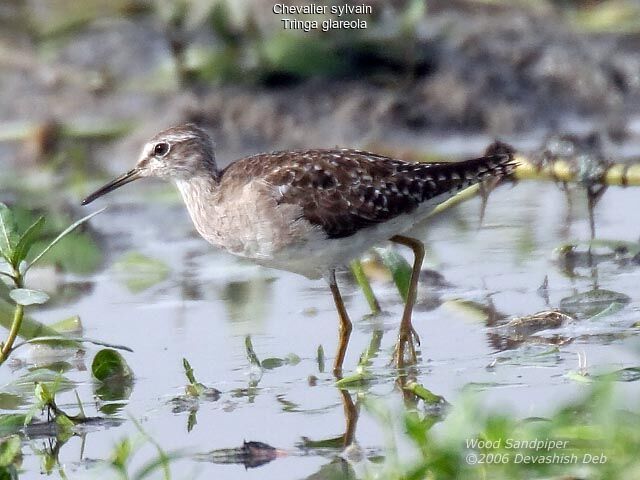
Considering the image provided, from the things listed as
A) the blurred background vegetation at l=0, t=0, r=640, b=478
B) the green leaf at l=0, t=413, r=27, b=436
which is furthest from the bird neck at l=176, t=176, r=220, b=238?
the blurred background vegetation at l=0, t=0, r=640, b=478

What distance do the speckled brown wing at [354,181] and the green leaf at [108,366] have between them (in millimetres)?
1169

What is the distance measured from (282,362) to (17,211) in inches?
156

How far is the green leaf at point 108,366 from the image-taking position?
6.63 meters

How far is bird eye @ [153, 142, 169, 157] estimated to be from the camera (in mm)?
7949

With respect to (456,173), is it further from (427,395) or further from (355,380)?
(427,395)

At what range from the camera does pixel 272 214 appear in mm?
7066

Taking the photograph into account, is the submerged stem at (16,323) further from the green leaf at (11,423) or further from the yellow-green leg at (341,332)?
the yellow-green leg at (341,332)

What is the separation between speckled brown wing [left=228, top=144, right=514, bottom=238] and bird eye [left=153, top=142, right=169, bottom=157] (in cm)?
69

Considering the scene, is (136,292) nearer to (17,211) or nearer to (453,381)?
(17,211)

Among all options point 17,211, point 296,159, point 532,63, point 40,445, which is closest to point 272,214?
point 296,159

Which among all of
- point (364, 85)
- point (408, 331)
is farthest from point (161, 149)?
point (364, 85)

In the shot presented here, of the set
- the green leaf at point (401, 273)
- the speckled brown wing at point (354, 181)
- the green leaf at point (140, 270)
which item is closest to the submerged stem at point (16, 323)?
the speckled brown wing at point (354, 181)

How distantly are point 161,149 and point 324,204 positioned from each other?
4.21 ft

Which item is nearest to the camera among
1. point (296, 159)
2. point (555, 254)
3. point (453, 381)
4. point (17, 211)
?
point (453, 381)
